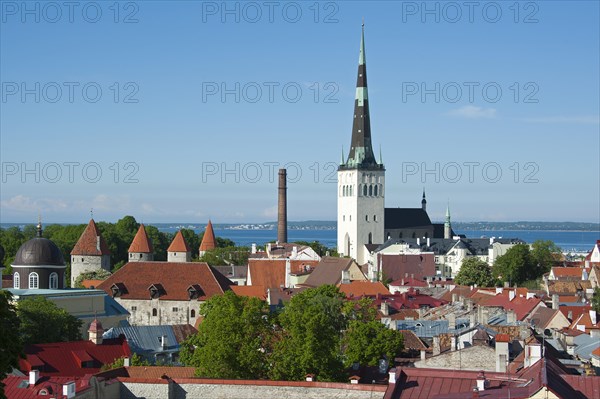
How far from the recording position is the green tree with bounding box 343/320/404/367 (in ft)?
123

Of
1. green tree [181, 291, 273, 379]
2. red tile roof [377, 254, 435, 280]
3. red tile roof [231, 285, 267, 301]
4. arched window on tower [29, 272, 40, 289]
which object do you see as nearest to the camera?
green tree [181, 291, 273, 379]

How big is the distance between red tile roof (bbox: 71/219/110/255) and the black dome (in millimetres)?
22217

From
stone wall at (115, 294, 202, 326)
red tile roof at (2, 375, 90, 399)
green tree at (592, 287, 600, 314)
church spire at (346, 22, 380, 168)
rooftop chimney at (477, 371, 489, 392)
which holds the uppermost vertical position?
church spire at (346, 22, 380, 168)

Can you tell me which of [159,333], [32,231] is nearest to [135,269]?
[159,333]

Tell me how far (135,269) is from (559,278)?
3595 cm

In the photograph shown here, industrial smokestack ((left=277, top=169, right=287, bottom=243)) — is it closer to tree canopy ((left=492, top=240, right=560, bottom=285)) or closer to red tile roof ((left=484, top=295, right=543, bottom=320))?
tree canopy ((left=492, top=240, right=560, bottom=285))

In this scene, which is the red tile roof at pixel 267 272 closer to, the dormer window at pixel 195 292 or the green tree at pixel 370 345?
the dormer window at pixel 195 292

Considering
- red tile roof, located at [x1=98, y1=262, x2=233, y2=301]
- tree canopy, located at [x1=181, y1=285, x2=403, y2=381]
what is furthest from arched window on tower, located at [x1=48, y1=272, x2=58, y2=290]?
tree canopy, located at [x1=181, y1=285, x2=403, y2=381]

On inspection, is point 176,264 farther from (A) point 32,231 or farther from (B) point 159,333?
(A) point 32,231

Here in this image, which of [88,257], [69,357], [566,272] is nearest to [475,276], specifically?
[566,272]

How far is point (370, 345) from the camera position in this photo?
123 feet

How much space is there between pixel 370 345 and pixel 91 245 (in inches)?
2018

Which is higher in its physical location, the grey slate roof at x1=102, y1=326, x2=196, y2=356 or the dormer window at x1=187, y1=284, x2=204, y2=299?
the dormer window at x1=187, y1=284, x2=204, y2=299

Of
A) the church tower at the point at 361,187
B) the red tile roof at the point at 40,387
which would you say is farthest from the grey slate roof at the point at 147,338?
the church tower at the point at 361,187
